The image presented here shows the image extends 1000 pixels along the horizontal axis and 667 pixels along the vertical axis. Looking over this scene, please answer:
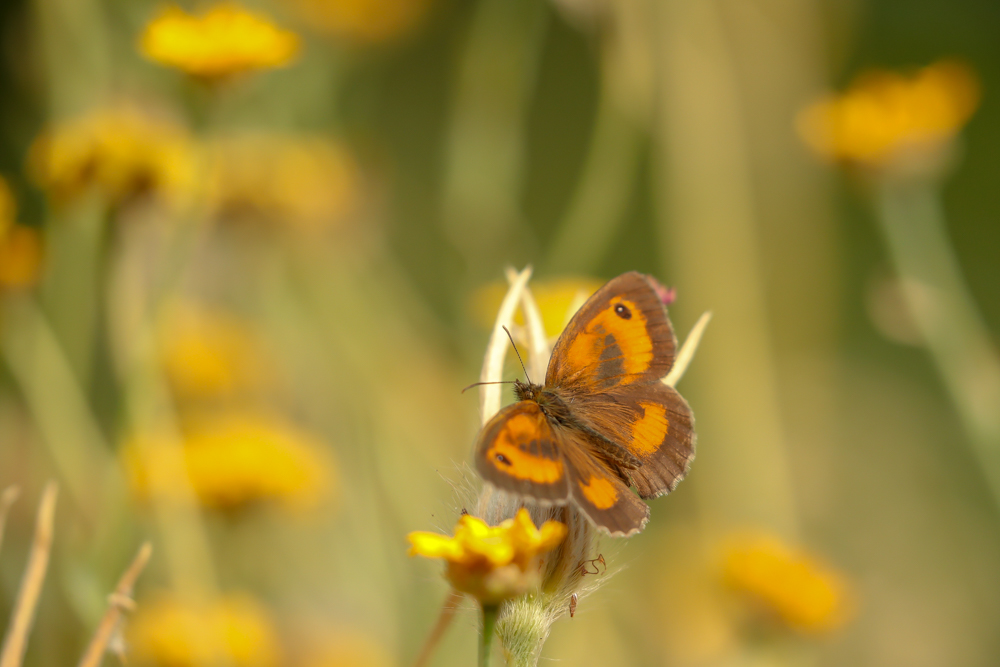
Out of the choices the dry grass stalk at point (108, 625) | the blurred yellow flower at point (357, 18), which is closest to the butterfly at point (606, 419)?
the dry grass stalk at point (108, 625)

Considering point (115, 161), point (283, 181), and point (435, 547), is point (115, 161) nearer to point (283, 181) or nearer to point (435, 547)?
point (283, 181)

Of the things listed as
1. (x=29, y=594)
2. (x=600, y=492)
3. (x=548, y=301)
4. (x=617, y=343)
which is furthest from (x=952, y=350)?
(x=29, y=594)

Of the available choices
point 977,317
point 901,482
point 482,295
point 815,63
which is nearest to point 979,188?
point 977,317

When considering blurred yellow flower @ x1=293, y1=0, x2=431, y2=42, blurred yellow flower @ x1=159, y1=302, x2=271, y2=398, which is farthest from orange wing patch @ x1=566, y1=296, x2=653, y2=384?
blurred yellow flower @ x1=293, y1=0, x2=431, y2=42

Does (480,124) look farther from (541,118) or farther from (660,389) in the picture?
(541,118)

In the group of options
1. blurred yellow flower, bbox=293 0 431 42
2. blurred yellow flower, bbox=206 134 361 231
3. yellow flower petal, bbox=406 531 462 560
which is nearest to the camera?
yellow flower petal, bbox=406 531 462 560

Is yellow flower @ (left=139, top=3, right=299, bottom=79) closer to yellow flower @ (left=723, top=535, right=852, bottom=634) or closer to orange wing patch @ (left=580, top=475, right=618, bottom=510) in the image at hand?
orange wing patch @ (left=580, top=475, right=618, bottom=510)

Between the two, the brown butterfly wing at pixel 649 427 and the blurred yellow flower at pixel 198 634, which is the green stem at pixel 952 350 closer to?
the brown butterfly wing at pixel 649 427
